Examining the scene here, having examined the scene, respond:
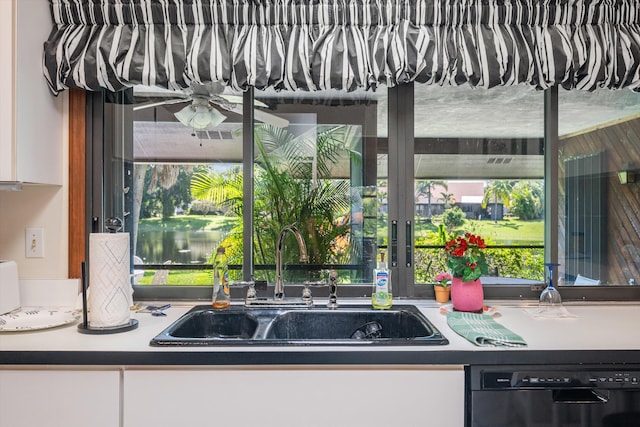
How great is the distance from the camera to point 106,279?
138 centimetres

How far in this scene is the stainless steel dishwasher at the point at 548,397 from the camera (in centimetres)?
121

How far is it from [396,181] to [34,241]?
157cm

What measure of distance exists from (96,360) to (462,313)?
124 centimetres

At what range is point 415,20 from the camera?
5.66 ft

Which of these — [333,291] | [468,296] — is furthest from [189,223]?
[468,296]

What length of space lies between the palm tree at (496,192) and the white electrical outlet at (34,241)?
278cm

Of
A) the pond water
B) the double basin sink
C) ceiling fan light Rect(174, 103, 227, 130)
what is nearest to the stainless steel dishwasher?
the double basin sink

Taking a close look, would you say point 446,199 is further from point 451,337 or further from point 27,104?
point 27,104

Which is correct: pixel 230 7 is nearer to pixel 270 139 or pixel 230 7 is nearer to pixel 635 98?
pixel 270 139

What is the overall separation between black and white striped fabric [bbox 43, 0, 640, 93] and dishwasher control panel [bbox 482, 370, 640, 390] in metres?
1.10

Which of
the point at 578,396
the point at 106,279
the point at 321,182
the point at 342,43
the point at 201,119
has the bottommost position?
the point at 578,396

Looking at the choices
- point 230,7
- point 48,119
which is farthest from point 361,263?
point 48,119

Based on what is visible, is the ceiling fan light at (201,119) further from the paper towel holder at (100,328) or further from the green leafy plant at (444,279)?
the green leafy plant at (444,279)

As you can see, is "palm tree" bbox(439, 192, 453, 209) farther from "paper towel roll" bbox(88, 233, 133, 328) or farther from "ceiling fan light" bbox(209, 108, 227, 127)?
"paper towel roll" bbox(88, 233, 133, 328)
